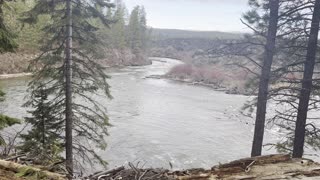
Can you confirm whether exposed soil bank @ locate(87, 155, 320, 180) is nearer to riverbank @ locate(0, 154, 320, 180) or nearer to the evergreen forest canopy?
riverbank @ locate(0, 154, 320, 180)

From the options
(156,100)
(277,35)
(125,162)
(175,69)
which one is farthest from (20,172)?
(175,69)

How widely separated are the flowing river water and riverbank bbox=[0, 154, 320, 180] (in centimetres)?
1032

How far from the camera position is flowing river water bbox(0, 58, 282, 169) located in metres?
20.3

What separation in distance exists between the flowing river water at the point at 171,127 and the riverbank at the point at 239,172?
10323 mm

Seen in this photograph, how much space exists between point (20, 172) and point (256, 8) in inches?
392

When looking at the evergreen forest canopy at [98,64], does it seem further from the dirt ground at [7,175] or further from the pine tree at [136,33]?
the pine tree at [136,33]

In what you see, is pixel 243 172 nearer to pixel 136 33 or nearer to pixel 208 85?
pixel 208 85

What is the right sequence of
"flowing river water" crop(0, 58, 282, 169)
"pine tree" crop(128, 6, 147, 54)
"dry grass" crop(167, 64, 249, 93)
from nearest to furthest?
"flowing river water" crop(0, 58, 282, 169)
"dry grass" crop(167, 64, 249, 93)
"pine tree" crop(128, 6, 147, 54)

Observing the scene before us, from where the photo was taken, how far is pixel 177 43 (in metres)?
148

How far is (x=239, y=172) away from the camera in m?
7.20

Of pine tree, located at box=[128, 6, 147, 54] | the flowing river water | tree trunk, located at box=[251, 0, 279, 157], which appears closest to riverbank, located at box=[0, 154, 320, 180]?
tree trunk, located at box=[251, 0, 279, 157]

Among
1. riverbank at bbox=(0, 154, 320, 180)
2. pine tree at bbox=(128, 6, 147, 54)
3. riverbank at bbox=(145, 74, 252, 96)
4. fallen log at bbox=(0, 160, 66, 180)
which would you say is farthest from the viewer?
pine tree at bbox=(128, 6, 147, 54)

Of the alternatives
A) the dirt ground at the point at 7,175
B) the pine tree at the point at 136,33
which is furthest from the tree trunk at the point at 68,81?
the pine tree at the point at 136,33

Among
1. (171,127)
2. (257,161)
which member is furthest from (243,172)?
(171,127)
